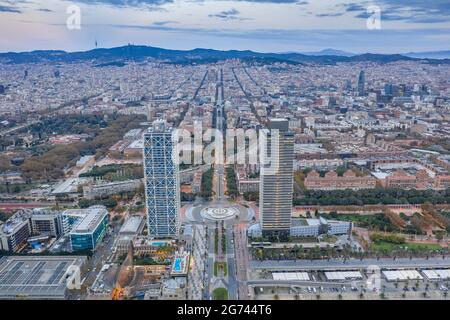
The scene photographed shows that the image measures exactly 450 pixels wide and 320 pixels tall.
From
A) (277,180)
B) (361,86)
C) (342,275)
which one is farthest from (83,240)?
(361,86)

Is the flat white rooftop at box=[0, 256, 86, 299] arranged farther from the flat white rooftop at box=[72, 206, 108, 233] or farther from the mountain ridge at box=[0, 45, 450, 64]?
the mountain ridge at box=[0, 45, 450, 64]

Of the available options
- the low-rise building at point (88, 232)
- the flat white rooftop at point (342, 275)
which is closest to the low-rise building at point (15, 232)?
the low-rise building at point (88, 232)

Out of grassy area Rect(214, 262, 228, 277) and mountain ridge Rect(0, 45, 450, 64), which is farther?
mountain ridge Rect(0, 45, 450, 64)

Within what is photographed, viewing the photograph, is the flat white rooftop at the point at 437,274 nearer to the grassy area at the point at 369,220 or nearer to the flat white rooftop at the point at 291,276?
the grassy area at the point at 369,220

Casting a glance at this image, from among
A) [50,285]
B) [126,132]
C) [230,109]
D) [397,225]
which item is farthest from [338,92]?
[50,285]

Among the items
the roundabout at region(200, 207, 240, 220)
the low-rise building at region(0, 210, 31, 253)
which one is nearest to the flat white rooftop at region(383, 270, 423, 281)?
the roundabout at region(200, 207, 240, 220)
